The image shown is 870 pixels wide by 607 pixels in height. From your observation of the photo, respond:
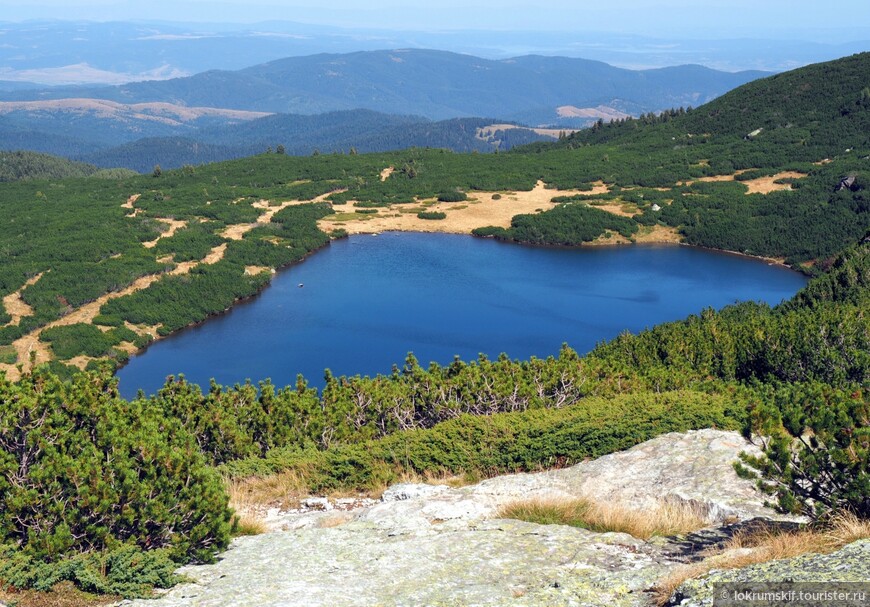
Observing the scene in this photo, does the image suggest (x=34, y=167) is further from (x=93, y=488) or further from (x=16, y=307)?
(x=93, y=488)

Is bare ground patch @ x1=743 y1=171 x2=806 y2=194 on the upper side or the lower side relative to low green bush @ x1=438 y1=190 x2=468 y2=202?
upper

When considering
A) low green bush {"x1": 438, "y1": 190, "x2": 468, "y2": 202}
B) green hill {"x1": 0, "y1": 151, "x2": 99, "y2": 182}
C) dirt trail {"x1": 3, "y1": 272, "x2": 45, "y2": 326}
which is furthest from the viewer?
green hill {"x1": 0, "y1": 151, "x2": 99, "y2": 182}

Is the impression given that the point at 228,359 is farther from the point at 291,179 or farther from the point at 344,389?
the point at 291,179

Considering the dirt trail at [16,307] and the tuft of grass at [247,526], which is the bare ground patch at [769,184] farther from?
the tuft of grass at [247,526]

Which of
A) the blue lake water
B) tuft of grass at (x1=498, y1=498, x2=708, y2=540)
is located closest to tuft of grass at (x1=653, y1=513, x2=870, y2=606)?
tuft of grass at (x1=498, y1=498, x2=708, y2=540)

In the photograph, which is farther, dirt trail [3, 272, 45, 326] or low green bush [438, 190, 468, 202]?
low green bush [438, 190, 468, 202]

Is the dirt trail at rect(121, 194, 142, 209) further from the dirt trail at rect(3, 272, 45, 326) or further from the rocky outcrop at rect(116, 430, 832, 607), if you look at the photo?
the rocky outcrop at rect(116, 430, 832, 607)

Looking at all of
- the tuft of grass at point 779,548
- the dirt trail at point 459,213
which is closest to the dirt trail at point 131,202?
the dirt trail at point 459,213
